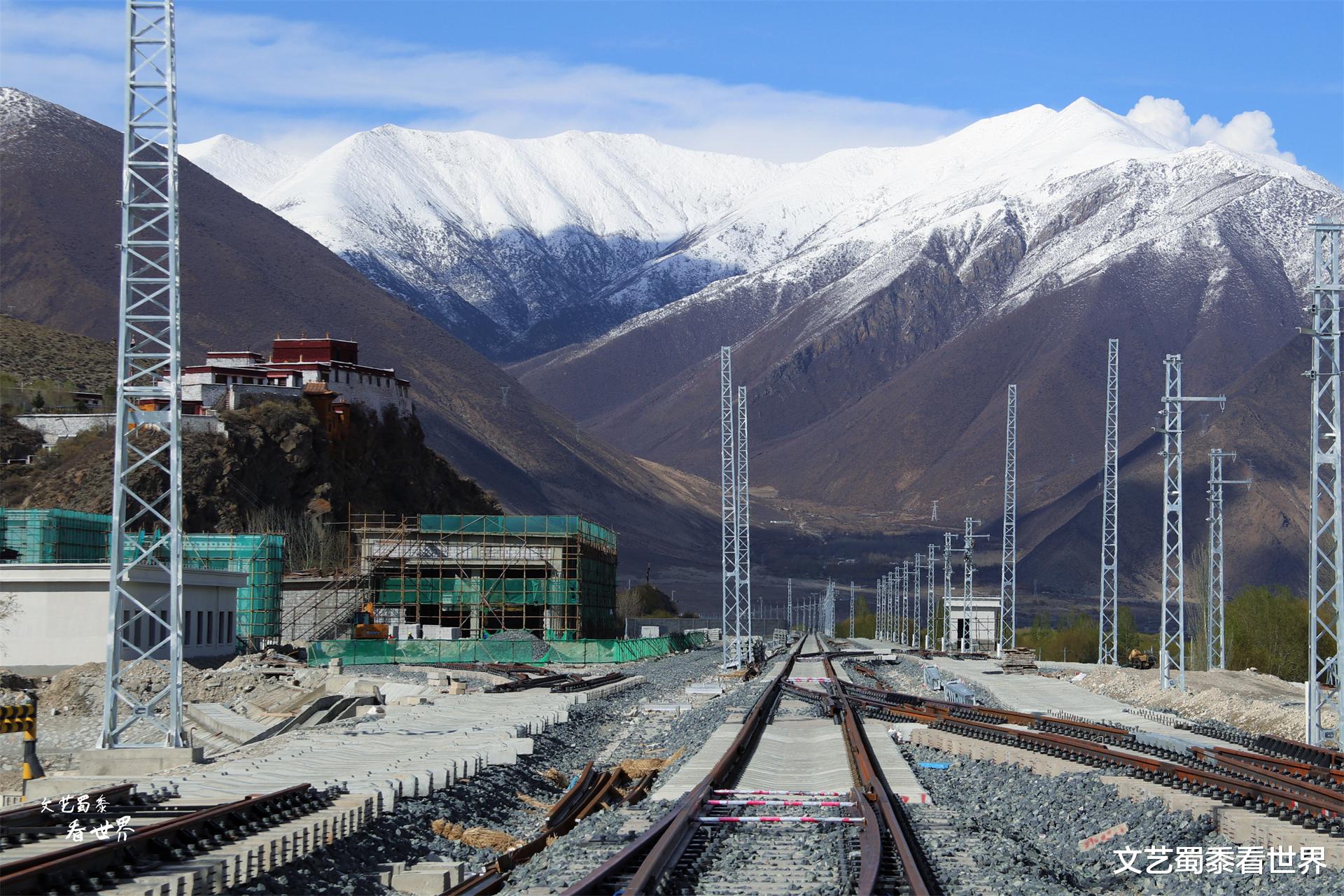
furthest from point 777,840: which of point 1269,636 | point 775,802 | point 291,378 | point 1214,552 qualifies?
point 291,378

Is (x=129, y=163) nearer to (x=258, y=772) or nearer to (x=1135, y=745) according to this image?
(x=258, y=772)

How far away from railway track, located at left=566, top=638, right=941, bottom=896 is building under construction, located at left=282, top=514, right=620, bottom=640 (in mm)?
52507

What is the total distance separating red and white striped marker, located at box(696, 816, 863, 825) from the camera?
591 inches

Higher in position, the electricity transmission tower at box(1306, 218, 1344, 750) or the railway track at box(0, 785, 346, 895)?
the electricity transmission tower at box(1306, 218, 1344, 750)

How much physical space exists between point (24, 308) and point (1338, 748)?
168 metres

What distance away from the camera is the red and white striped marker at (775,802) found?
1662cm

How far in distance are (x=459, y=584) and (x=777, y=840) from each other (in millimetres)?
60763

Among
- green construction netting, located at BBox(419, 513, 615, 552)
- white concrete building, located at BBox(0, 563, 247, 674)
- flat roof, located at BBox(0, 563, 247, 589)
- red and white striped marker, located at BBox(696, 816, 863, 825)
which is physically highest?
green construction netting, located at BBox(419, 513, 615, 552)

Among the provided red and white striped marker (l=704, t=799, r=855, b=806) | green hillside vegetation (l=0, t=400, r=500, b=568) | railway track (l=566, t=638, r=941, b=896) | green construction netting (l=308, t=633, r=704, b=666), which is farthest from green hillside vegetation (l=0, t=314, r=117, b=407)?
red and white striped marker (l=704, t=799, r=855, b=806)

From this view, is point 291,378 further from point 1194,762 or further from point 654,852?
point 654,852

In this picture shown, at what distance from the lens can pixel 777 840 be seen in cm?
1442

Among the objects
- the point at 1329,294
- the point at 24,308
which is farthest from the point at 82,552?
the point at 24,308

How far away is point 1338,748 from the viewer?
24.2 m

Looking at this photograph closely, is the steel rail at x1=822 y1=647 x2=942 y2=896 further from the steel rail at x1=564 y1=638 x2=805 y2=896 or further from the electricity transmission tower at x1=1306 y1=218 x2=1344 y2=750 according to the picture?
the electricity transmission tower at x1=1306 y1=218 x2=1344 y2=750
